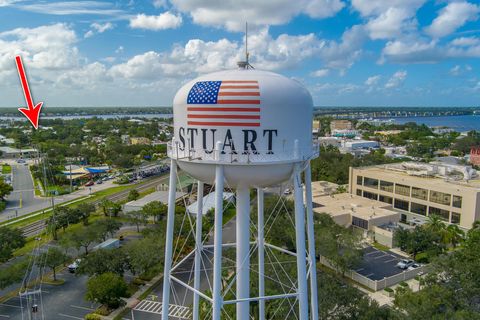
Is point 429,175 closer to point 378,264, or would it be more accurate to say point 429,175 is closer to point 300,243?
point 378,264

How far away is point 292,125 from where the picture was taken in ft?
40.5

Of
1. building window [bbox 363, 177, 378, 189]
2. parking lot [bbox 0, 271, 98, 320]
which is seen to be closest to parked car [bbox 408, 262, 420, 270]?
building window [bbox 363, 177, 378, 189]

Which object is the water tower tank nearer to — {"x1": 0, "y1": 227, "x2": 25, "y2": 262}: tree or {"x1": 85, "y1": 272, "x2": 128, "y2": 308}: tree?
{"x1": 85, "y1": 272, "x2": 128, "y2": 308}: tree

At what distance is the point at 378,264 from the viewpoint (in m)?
33.0

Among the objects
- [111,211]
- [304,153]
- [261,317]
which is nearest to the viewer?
[304,153]

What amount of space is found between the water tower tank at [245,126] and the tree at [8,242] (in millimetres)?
24518

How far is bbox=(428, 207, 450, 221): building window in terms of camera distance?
4287 cm

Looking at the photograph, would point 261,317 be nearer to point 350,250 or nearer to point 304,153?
point 304,153

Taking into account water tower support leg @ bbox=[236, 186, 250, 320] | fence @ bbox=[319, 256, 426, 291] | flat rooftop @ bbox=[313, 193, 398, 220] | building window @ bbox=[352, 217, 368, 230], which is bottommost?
fence @ bbox=[319, 256, 426, 291]

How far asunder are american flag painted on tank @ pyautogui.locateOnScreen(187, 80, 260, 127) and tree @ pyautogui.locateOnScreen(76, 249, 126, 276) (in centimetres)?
1900

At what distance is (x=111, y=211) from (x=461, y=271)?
37.3 m

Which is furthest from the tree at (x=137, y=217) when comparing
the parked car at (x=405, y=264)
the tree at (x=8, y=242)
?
the parked car at (x=405, y=264)

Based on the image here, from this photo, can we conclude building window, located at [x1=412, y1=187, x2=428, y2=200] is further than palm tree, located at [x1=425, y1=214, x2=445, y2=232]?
Yes

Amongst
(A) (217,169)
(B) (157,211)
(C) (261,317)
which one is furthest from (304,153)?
(B) (157,211)
